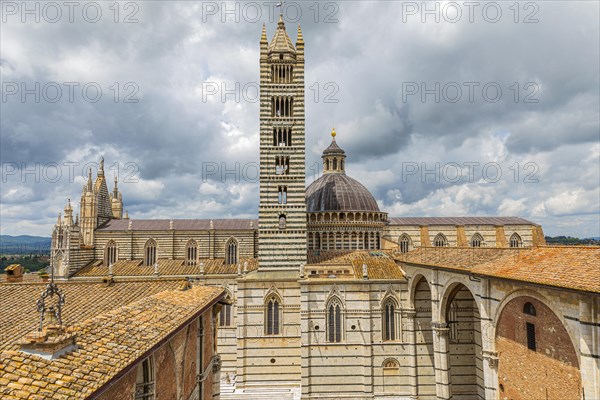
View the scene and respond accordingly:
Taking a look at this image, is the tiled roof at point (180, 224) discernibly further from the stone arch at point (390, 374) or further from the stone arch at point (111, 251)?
the stone arch at point (390, 374)

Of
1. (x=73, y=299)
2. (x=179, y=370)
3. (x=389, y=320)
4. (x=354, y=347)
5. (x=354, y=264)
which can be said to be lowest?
(x=354, y=347)

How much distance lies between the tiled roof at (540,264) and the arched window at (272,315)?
1279 centimetres

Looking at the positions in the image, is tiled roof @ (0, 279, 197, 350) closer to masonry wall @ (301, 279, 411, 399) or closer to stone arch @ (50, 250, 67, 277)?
masonry wall @ (301, 279, 411, 399)

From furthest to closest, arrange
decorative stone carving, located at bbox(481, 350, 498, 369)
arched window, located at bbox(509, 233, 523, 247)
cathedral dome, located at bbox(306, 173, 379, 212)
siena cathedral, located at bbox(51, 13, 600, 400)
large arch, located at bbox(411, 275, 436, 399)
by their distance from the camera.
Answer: arched window, located at bbox(509, 233, 523, 247) < cathedral dome, located at bbox(306, 173, 379, 212) < large arch, located at bbox(411, 275, 436, 399) < decorative stone carving, located at bbox(481, 350, 498, 369) < siena cathedral, located at bbox(51, 13, 600, 400)

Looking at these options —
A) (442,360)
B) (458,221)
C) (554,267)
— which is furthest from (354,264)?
(458,221)

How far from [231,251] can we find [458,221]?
86.3ft

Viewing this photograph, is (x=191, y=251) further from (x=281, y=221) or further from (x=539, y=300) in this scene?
(x=539, y=300)

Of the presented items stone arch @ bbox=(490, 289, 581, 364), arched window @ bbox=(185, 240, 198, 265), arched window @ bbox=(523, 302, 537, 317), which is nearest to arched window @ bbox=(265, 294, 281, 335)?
arched window @ bbox=(185, 240, 198, 265)

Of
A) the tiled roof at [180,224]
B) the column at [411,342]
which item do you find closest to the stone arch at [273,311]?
the column at [411,342]

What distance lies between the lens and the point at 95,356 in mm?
7488

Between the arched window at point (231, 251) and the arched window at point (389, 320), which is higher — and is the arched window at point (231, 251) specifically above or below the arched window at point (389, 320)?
above

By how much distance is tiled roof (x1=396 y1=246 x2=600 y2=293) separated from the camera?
482 inches

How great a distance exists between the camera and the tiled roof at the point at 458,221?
135 feet

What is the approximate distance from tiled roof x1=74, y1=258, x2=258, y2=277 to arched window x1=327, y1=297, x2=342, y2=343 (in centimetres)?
938
